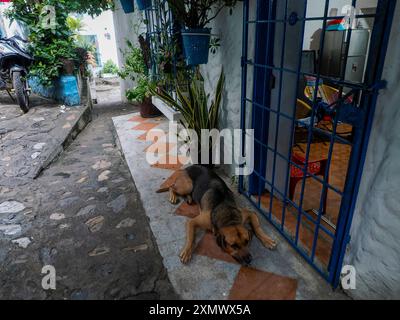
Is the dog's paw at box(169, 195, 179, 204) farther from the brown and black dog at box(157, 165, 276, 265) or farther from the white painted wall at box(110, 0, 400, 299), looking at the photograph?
the white painted wall at box(110, 0, 400, 299)

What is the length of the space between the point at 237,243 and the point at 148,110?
12.7 feet

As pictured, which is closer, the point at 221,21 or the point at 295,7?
the point at 295,7

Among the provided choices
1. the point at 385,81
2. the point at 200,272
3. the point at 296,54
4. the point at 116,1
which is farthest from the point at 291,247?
the point at 116,1

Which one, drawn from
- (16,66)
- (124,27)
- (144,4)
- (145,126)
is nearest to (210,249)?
(145,126)

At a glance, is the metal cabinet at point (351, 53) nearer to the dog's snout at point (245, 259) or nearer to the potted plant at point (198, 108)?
the potted plant at point (198, 108)

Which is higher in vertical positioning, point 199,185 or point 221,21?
point 221,21

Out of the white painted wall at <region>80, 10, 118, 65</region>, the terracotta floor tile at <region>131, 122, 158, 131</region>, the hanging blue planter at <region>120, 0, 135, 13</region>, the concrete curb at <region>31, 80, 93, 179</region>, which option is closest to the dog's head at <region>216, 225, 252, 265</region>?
the concrete curb at <region>31, 80, 93, 179</region>

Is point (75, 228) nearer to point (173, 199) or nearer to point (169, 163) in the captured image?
point (173, 199)

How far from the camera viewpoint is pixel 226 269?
1898 mm

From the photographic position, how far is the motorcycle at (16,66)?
4.89 m

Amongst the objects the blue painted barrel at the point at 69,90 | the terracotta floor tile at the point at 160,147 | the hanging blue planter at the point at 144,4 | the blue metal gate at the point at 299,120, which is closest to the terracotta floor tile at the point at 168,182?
the blue metal gate at the point at 299,120

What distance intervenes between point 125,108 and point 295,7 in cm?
529
